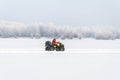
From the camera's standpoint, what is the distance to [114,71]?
437 inches

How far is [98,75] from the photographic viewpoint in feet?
33.6

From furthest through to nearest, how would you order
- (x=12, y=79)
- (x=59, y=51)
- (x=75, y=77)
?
(x=59, y=51)
(x=75, y=77)
(x=12, y=79)

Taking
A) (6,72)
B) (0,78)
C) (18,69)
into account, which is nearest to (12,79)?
(0,78)

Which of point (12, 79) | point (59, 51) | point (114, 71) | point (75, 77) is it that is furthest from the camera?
point (59, 51)

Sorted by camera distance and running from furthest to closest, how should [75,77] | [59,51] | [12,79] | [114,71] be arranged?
[59,51] → [114,71] → [75,77] → [12,79]

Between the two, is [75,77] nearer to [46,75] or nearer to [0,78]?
[46,75]

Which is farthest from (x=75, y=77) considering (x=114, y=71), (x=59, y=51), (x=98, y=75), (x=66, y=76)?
(x=59, y=51)

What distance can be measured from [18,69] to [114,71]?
362 centimetres

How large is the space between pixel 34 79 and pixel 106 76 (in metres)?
2.51

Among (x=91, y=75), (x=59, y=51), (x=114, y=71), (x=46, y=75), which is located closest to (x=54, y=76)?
(x=46, y=75)

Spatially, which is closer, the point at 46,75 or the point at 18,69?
the point at 46,75

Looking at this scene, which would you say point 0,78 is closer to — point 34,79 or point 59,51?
point 34,79

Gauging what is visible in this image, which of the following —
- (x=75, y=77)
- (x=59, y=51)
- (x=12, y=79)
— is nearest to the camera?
(x=12, y=79)

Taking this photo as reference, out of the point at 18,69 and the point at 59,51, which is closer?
the point at 18,69
